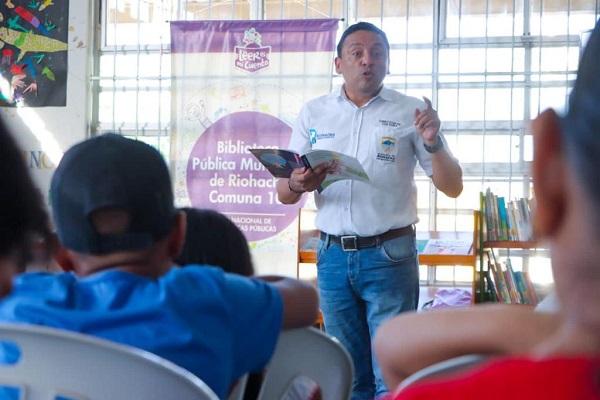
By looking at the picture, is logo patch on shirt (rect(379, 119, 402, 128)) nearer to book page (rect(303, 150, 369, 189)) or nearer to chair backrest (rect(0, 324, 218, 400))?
book page (rect(303, 150, 369, 189))

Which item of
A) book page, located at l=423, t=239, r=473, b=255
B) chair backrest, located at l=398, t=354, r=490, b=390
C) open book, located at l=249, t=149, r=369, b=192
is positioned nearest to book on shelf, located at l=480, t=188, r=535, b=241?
book page, located at l=423, t=239, r=473, b=255

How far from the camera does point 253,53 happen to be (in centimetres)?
523

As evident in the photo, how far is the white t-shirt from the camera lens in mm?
2967

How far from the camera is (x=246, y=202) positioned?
16.8ft

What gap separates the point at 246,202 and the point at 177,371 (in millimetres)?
4200

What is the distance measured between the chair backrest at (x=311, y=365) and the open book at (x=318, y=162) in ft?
4.85

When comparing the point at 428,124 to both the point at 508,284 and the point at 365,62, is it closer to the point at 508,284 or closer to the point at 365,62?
the point at 365,62

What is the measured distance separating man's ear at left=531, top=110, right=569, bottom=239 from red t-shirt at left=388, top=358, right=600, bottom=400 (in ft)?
0.21

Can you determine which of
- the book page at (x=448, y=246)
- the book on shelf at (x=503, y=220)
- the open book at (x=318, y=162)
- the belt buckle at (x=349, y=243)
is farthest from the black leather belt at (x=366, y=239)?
the book page at (x=448, y=246)

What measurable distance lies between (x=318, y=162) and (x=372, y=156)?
300 millimetres

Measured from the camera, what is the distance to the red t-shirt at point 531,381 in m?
0.38

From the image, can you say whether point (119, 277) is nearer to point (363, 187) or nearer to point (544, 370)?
point (544, 370)

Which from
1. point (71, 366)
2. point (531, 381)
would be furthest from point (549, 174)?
point (71, 366)

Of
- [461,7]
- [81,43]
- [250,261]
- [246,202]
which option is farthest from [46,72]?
[250,261]
